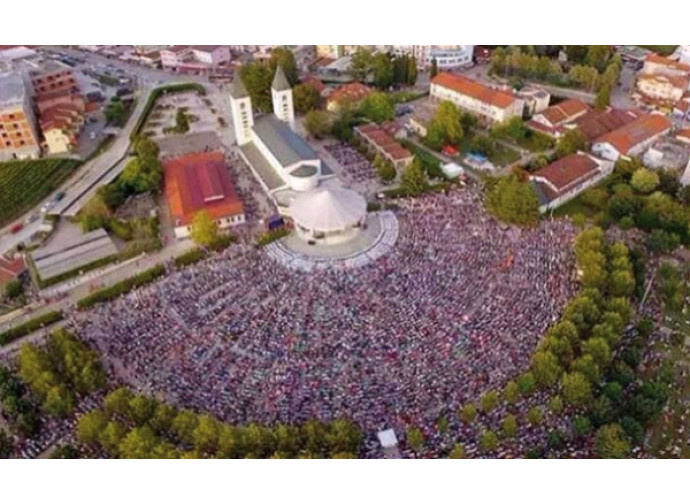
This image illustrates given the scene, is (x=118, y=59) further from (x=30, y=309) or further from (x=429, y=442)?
(x=429, y=442)

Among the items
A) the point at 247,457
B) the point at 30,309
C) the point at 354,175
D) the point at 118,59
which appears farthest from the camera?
the point at 118,59

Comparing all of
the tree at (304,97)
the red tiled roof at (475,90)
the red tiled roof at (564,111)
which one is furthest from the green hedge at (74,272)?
the red tiled roof at (564,111)

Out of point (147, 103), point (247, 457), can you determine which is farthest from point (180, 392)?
point (147, 103)

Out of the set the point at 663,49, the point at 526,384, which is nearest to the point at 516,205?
the point at 526,384

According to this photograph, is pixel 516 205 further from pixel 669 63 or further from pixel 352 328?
pixel 669 63

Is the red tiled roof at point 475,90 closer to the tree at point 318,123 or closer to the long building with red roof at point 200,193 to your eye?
the tree at point 318,123

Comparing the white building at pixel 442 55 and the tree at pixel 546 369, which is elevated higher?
the white building at pixel 442 55
